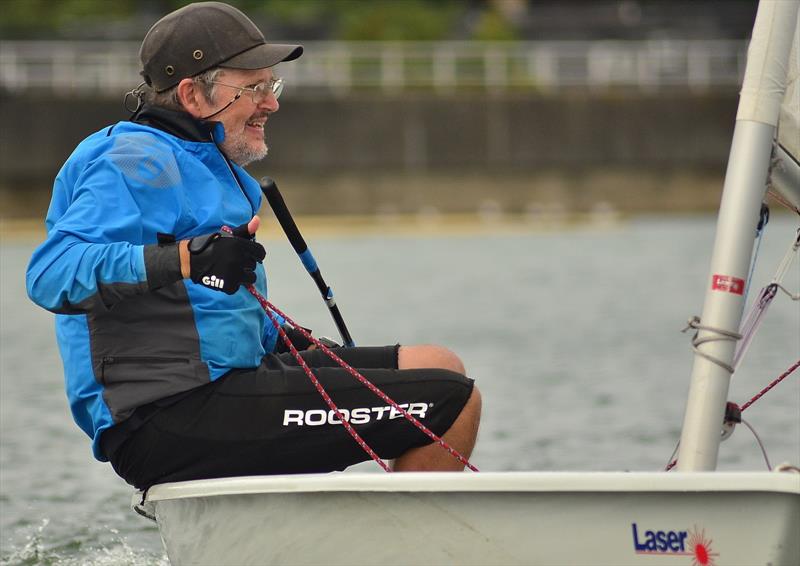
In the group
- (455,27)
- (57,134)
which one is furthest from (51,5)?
(57,134)

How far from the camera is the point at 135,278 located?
3629 millimetres

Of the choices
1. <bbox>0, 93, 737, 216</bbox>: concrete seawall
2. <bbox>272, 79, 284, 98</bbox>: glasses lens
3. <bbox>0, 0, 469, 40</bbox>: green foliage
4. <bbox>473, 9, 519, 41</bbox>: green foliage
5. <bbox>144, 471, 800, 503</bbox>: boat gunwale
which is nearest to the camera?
<bbox>144, 471, 800, 503</bbox>: boat gunwale

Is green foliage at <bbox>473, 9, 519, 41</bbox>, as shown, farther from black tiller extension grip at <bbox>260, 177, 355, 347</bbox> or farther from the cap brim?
the cap brim

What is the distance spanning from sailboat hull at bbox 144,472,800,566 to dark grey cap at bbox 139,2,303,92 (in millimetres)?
1074

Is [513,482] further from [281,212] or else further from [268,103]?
[268,103]

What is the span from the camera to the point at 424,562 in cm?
374

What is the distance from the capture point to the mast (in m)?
3.74

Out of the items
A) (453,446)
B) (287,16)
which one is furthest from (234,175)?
(287,16)

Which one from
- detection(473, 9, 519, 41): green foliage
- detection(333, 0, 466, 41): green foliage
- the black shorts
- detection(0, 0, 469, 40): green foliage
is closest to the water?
the black shorts

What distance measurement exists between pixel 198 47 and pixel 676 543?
174 centimetres

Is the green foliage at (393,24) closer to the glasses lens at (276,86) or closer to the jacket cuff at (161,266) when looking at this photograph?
the glasses lens at (276,86)

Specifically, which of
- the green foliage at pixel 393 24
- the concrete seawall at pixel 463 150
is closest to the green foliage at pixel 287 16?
the green foliage at pixel 393 24

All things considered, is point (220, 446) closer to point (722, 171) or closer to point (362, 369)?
point (362, 369)

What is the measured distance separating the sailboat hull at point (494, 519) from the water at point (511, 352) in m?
1.84
